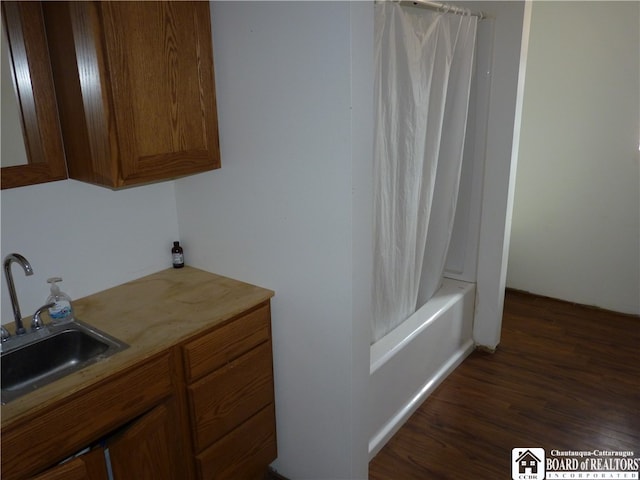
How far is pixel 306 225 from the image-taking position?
67.9 inches

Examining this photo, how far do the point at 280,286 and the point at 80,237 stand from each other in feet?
2.46

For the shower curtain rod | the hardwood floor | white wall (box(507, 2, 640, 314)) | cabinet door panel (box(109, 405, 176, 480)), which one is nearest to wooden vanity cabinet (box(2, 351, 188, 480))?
cabinet door panel (box(109, 405, 176, 480))

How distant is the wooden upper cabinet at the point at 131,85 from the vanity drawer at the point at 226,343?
561mm

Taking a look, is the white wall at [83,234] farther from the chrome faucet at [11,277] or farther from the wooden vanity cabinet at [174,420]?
the wooden vanity cabinet at [174,420]

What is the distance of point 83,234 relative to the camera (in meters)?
1.85

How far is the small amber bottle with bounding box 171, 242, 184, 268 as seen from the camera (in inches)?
84.4

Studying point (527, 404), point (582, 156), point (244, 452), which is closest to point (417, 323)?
point (527, 404)

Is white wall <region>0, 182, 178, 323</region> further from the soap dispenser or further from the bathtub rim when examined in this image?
the bathtub rim

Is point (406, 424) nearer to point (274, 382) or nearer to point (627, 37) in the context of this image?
point (274, 382)

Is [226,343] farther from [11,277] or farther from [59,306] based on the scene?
[11,277]

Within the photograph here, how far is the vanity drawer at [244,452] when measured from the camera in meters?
1.78

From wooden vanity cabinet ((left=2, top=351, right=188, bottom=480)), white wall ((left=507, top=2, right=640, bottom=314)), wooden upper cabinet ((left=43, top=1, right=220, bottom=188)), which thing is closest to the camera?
wooden vanity cabinet ((left=2, top=351, right=188, bottom=480))

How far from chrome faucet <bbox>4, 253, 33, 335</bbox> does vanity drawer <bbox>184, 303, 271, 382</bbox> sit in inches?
21.1

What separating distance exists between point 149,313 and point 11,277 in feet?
1.43
